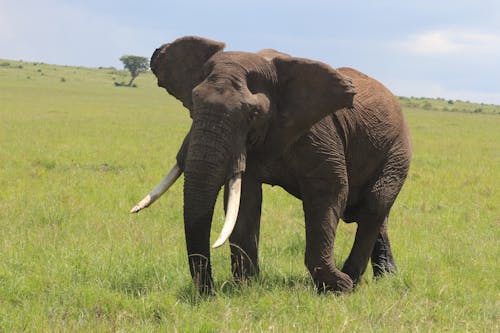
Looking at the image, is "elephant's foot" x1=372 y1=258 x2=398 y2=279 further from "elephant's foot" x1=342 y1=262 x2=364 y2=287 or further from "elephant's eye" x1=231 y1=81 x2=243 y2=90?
"elephant's eye" x1=231 y1=81 x2=243 y2=90

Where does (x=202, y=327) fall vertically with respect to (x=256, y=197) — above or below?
below

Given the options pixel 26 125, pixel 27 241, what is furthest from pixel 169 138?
pixel 27 241

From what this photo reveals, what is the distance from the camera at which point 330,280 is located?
5.06 meters

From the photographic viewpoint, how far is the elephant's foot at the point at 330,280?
16.4 feet

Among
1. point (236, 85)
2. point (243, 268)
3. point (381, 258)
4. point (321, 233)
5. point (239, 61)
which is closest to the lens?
point (236, 85)

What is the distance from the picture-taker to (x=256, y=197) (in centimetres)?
525

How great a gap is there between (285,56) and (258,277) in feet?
6.79

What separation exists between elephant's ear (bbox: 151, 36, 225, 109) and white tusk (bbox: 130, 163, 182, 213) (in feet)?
2.20

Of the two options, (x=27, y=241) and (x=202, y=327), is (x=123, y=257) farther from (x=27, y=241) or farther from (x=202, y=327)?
(x=202, y=327)

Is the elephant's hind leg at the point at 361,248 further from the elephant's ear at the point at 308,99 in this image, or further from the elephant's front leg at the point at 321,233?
Answer: the elephant's ear at the point at 308,99

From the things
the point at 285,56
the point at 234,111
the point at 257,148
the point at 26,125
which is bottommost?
the point at 26,125

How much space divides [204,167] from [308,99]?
45.0 inches

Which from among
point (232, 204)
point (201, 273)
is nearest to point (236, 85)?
point (232, 204)

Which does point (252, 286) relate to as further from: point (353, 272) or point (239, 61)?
point (239, 61)
